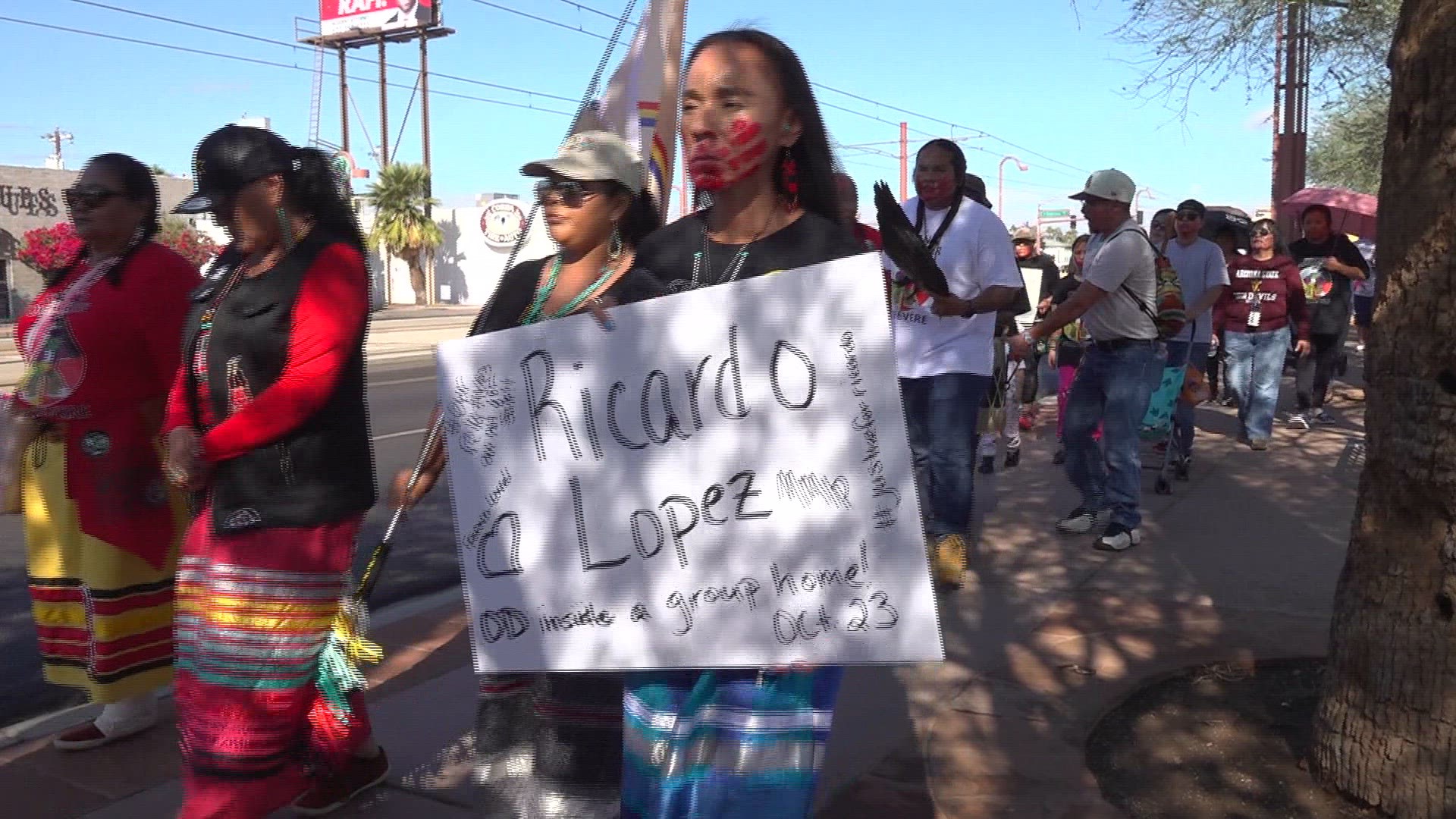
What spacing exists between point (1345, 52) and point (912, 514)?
12.9m

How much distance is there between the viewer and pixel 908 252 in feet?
7.59

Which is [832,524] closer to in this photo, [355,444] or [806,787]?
[806,787]

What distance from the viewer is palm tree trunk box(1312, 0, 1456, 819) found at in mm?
2961

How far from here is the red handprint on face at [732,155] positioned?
7.52ft

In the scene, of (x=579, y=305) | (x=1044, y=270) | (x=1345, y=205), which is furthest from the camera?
(x=1345, y=205)

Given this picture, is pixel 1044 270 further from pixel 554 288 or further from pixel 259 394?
pixel 259 394

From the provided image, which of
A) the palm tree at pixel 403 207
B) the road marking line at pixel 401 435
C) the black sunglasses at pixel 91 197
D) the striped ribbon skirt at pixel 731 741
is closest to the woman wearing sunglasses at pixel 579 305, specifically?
the striped ribbon skirt at pixel 731 741

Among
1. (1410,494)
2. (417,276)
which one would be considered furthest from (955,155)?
(417,276)

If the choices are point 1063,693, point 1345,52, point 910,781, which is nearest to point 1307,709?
point 1063,693

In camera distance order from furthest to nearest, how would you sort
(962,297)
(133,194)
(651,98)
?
(962,297) → (133,194) → (651,98)

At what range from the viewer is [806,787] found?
2.21 meters

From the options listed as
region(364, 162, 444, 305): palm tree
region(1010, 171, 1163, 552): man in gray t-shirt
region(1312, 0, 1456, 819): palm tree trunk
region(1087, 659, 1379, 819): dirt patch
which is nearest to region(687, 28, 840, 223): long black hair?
region(1312, 0, 1456, 819): palm tree trunk

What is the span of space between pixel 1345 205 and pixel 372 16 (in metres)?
53.9

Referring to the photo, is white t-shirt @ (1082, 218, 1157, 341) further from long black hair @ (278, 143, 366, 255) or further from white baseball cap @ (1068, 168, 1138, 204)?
long black hair @ (278, 143, 366, 255)
